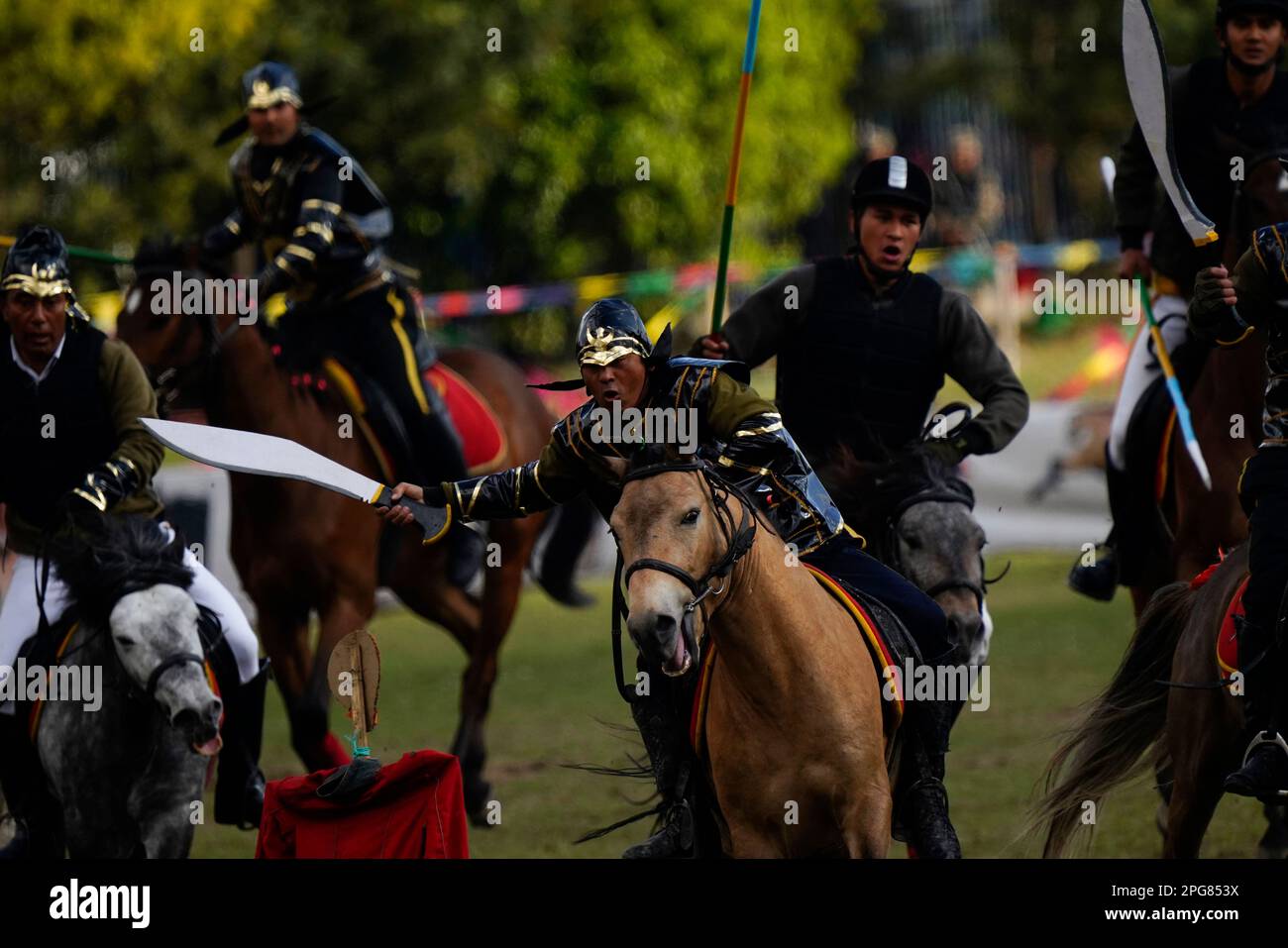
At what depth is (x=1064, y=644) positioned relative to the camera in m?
14.6

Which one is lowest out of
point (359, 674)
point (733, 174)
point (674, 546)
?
point (359, 674)

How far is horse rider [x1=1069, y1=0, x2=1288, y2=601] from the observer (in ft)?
29.9

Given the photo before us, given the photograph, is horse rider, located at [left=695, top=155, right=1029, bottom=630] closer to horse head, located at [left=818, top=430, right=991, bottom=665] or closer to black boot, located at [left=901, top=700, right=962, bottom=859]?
horse head, located at [left=818, top=430, right=991, bottom=665]

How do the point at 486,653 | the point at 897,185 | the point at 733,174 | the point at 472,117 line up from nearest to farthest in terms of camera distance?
the point at 897,185
the point at 733,174
the point at 486,653
the point at 472,117

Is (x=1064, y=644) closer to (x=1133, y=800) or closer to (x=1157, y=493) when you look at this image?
(x=1133, y=800)

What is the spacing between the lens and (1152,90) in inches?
314

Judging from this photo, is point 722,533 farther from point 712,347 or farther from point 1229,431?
point 1229,431

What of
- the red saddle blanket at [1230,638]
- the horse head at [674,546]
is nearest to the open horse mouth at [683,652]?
the horse head at [674,546]

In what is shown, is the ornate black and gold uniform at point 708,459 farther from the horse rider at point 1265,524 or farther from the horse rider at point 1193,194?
the horse rider at point 1193,194

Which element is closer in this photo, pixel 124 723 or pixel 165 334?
pixel 124 723

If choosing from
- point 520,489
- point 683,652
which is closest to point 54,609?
point 520,489

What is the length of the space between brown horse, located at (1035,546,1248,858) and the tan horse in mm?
1354

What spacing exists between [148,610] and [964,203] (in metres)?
20.7

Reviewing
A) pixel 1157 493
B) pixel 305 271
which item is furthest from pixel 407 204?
pixel 1157 493
